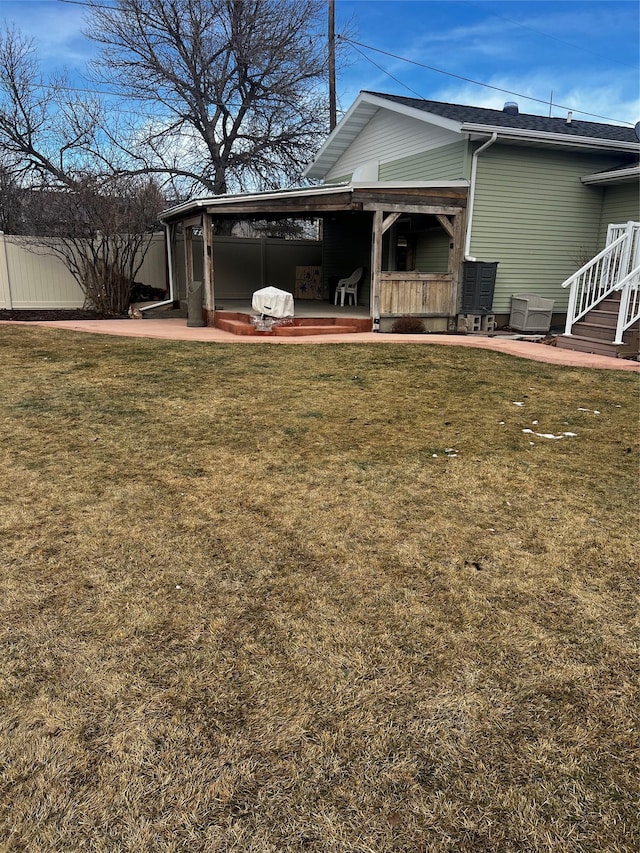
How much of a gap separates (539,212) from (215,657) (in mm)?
11358

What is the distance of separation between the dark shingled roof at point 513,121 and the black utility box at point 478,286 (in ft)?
7.60

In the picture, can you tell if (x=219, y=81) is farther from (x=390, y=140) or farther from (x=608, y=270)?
(x=608, y=270)

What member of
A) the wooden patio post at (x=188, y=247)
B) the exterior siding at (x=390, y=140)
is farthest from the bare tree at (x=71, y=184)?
the exterior siding at (x=390, y=140)

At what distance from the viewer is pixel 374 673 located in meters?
1.80

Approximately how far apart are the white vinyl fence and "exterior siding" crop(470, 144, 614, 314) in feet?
30.2

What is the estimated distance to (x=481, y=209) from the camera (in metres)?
10.5

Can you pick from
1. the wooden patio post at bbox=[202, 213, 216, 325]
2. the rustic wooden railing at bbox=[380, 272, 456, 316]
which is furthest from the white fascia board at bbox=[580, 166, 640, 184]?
the wooden patio post at bbox=[202, 213, 216, 325]

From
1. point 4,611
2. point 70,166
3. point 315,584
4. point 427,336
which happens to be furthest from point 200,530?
point 70,166

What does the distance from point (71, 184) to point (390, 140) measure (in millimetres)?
6976

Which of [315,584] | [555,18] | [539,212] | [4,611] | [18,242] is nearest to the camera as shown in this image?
[4,611]

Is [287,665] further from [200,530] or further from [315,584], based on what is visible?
[200,530]

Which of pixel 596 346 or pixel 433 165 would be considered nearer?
pixel 596 346

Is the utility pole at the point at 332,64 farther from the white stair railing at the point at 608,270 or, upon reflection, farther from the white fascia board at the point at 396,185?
the white stair railing at the point at 608,270

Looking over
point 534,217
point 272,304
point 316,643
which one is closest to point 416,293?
point 272,304
